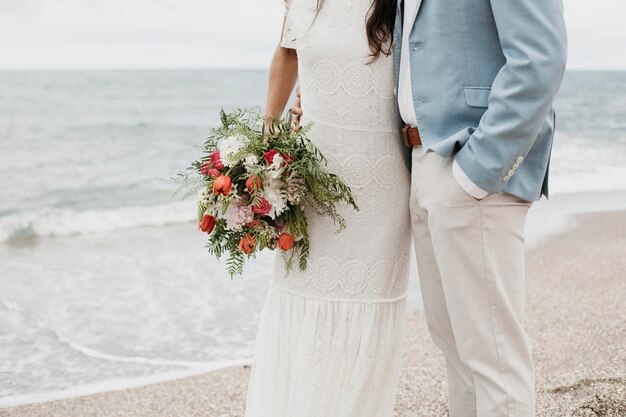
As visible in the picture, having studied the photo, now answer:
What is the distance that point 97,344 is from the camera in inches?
243

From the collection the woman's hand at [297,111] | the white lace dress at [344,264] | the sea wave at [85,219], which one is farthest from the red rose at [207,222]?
the sea wave at [85,219]

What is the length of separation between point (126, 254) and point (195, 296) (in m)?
2.71

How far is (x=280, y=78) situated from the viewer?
3143 mm

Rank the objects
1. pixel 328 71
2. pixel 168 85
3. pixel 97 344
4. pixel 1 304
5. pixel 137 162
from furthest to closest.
→ pixel 168 85 < pixel 137 162 < pixel 1 304 < pixel 97 344 < pixel 328 71

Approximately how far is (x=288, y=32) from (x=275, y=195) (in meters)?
0.69

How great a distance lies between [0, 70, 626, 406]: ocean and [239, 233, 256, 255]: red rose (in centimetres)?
296

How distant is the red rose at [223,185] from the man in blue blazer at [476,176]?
63 centimetres

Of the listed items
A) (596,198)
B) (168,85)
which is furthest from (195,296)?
(168,85)

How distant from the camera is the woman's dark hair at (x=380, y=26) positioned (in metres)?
2.66

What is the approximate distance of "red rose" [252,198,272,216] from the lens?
2584 millimetres

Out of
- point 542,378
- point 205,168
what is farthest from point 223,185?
point 542,378

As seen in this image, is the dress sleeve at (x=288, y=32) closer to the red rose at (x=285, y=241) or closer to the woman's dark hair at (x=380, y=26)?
the woman's dark hair at (x=380, y=26)

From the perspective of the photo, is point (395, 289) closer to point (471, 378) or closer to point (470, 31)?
point (471, 378)

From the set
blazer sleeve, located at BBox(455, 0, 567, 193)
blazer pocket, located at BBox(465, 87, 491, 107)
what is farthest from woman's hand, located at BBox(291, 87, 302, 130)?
blazer sleeve, located at BBox(455, 0, 567, 193)
